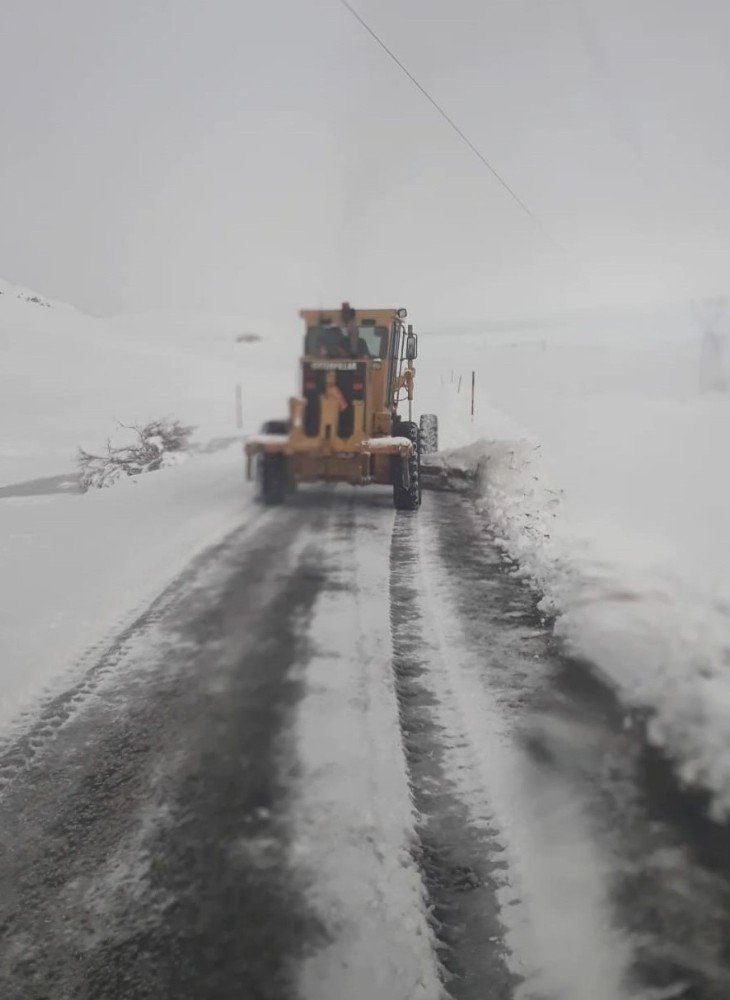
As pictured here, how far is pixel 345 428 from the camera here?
9.77 meters

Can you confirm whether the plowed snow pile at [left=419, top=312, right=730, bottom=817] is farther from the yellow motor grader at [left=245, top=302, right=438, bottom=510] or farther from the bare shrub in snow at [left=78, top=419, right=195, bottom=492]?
the bare shrub in snow at [left=78, top=419, right=195, bottom=492]

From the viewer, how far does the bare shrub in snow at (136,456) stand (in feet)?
49.2

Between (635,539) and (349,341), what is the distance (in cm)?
536

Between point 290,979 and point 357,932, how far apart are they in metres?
0.28

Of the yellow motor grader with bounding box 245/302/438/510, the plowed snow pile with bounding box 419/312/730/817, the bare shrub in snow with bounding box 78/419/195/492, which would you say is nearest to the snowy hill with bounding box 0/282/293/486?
the bare shrub in snow with bounding box 78/419/195/492

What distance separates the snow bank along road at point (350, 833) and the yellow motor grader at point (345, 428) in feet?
15.6

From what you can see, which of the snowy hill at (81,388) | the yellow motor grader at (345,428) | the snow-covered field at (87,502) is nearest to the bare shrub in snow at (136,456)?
the snow-covered field at (87,502)

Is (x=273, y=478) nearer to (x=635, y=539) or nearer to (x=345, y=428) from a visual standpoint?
(x=345, y=428)

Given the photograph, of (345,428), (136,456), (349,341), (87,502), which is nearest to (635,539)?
(345,428)

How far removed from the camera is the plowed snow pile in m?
3.77

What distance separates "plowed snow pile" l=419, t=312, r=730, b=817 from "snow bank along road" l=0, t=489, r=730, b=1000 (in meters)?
0.28

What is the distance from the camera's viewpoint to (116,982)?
86.8 inches

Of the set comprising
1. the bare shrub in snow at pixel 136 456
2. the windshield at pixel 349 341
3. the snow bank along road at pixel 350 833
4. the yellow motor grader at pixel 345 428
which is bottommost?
the snow bank along road at pixel 350 833

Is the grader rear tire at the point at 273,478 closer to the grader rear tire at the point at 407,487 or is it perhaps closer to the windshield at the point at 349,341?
the grader rear tire at the point at 407,487
